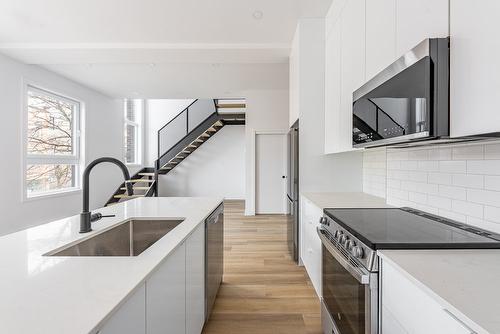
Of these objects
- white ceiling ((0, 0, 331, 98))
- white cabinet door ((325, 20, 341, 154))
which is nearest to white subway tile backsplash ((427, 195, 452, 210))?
white cabinet door ((325, 20, 341, 154))

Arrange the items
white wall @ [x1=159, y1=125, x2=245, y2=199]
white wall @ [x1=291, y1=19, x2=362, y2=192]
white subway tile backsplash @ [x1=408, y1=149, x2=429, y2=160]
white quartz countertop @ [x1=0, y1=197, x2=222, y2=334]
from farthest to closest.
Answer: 1. white wall @ [x1=159, y1=125, x2=245, y2=199]
2. white wall @ [x1=291, y1=19, x2=362, y2=192]
3. white subway tile backsplash @ [x1=408, y1=149, x2=429, y2=160]
4. white quartz countertop @ [x1=0, y1=197, x2=222, y2=334]

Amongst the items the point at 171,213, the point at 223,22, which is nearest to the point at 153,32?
the point at 223,22

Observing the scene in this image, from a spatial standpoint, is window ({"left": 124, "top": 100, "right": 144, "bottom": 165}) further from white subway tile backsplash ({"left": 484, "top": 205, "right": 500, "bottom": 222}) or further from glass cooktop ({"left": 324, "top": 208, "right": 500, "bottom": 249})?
white subway tile backsplash ({"left": 484, "top": 205, "right": 500, "bottom": 222})

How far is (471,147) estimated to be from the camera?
1.42 metres

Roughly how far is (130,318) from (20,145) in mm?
4698

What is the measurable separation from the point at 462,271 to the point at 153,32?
12.4 ft

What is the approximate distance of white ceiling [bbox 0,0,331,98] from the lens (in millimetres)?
2895

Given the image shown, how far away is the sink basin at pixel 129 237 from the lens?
147 cm

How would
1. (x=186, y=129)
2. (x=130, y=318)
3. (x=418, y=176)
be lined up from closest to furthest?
(x=130, y=318) → (x=418, y=176) → (x=186, y=129)

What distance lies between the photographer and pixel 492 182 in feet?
4.21

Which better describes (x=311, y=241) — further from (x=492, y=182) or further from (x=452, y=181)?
(x=492, y=182)

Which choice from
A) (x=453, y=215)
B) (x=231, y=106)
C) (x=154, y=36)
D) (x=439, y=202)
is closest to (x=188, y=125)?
(x=231, y=106)

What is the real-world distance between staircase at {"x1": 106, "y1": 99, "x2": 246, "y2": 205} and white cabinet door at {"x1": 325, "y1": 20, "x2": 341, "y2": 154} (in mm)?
4563

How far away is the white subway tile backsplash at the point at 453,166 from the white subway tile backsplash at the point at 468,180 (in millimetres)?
31
